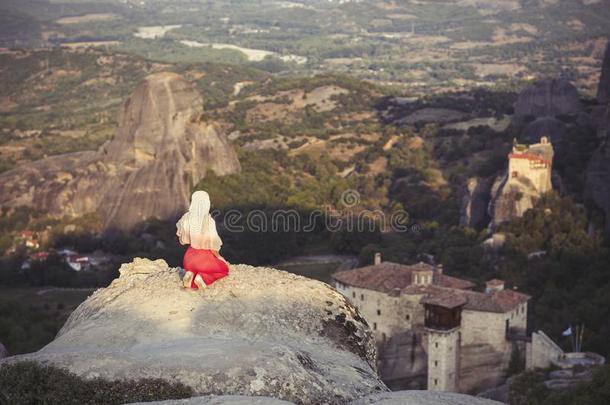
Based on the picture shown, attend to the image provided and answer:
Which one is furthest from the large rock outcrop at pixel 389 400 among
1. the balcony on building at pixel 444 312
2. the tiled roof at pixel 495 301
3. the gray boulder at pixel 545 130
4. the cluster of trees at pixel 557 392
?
the gray boulder at pixel 545 130

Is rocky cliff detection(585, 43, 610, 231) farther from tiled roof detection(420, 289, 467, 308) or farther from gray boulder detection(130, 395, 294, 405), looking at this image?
gray boulder detection(130, 395, 294, 405)

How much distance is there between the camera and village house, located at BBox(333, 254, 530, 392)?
1399 inches

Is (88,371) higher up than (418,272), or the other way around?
(88,371)

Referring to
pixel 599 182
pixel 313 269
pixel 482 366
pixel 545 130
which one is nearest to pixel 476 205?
pixel 599 182

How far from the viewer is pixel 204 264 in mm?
15273

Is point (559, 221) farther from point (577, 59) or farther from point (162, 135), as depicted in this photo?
point (577, 59)

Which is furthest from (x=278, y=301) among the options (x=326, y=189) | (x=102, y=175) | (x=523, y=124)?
(x=523, y=124)

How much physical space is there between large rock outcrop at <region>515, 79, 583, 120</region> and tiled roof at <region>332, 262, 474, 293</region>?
39.6 metres

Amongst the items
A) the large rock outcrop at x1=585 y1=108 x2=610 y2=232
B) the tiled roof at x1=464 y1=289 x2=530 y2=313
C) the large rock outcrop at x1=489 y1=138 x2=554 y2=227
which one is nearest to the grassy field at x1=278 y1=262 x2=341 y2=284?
the large rock outcrop at x1=489 y1=138 x2=554 y2=227

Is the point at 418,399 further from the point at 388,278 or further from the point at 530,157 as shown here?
the point at 530,157

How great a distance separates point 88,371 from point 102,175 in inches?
1934

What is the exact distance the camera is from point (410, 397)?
39.3ft

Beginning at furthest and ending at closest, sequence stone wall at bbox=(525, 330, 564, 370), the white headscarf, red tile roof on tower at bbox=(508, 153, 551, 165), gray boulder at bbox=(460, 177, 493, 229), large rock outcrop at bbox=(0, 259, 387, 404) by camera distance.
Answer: gray boulder at bbox=(460, 177, 493, 229), red tile roof on tower at bbox=(508, 153, 551, 165), stone wall at bbox=(525, 330, 564, 370), the white headscarf, large rock outcrop at bbox=(0, 259, 387, 404)

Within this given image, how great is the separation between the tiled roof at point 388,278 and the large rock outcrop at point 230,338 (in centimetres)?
2289
